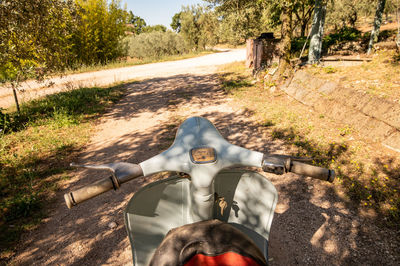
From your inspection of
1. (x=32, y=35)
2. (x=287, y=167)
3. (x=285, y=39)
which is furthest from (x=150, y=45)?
(x=287, y=167)

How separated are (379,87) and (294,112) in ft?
7.21

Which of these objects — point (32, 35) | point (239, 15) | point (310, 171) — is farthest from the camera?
point (239, 15)

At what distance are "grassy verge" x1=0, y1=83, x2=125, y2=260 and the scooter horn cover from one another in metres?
2.97

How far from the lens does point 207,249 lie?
1117 millimetres

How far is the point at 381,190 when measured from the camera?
11.5 ft

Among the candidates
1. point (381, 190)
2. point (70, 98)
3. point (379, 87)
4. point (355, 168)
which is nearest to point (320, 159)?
point (355, 168)

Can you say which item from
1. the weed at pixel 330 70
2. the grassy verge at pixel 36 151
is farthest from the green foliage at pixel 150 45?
the weed at pixel 330 70

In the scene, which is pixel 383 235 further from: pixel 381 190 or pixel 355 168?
pixel 355 168

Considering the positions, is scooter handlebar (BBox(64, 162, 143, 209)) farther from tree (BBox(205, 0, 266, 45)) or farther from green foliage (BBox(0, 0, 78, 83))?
tree (BBox(205, 0, 266, 45))

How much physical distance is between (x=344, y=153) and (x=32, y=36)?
8.38 metres

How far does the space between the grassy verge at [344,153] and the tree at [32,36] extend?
649 centimetres

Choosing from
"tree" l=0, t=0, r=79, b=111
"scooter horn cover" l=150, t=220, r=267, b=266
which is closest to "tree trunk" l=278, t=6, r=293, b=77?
"tree" l=0, t=0, r=79, b=111

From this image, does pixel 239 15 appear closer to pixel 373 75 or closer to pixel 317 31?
pixel 317 31

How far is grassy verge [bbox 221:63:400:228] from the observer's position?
3.38 metres
